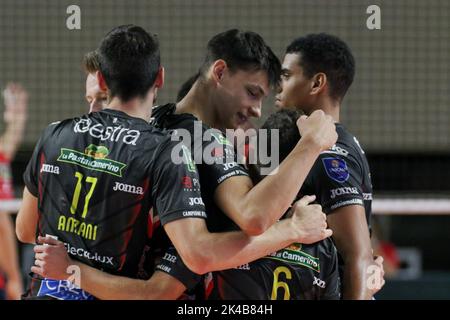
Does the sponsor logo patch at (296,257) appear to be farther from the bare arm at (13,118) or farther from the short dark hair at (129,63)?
the bare arm at (13,118)

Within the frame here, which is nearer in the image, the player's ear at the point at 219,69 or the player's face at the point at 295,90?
the player's ear at the point at 219,69

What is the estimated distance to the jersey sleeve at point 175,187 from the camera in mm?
3760

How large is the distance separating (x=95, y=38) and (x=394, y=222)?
14.5 feet

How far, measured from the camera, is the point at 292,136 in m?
4.23

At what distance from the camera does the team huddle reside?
3783mm

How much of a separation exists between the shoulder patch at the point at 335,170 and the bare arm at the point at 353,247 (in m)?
0.16

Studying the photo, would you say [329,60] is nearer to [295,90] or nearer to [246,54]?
[295,90]

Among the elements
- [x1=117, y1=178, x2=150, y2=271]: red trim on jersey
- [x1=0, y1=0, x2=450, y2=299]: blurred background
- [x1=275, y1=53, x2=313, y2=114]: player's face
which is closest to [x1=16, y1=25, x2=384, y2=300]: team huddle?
[x1=117, y1=178, x2=150, y2=271]: red trim on jersey

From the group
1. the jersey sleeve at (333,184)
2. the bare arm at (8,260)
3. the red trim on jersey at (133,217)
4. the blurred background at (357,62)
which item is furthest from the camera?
the blurred background at (357,62)

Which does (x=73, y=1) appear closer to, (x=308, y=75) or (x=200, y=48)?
(x=200, y=48)

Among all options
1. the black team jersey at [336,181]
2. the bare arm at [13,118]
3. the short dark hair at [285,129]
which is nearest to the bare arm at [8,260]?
the bare arm at [13,118]

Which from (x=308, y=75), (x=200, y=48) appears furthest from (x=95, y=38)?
(x=308, y=75)

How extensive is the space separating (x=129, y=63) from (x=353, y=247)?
138 cm

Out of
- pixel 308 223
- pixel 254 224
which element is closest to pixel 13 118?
pixel 308 223
